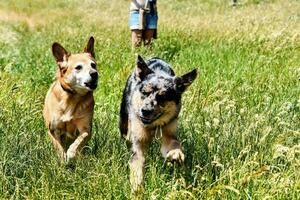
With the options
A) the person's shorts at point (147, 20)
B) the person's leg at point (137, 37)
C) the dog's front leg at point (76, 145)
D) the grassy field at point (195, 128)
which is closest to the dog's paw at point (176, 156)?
the grassy field at point (195, 128)

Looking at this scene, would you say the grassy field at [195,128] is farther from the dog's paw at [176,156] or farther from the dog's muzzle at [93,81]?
the dog's muzzle at [93,81]

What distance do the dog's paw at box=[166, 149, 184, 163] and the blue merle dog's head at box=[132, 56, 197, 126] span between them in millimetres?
310

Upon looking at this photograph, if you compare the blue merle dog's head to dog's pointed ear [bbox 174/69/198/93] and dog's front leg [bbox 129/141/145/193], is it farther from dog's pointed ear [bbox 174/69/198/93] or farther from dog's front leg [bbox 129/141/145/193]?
dog's front leg [bbox 129/141/145/193]

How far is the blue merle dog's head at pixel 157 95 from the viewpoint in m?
5.13

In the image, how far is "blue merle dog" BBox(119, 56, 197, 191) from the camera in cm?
511

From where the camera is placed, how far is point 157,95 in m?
5.16

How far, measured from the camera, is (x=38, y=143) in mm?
5617

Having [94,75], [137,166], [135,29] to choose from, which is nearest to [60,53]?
[94,75]

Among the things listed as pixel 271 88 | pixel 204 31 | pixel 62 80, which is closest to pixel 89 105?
pixel 62 80

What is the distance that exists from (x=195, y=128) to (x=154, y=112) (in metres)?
0.95

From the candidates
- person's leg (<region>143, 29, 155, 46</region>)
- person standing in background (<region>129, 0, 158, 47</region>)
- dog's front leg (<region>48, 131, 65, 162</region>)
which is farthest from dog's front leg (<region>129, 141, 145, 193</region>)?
person's leg (<region>143, 29, 155, 46</region>)

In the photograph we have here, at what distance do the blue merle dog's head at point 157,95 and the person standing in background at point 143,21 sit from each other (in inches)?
230

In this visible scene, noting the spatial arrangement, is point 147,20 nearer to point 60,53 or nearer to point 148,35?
point 148,35

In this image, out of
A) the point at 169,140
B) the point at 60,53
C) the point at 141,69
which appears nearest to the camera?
the point at 169,140
